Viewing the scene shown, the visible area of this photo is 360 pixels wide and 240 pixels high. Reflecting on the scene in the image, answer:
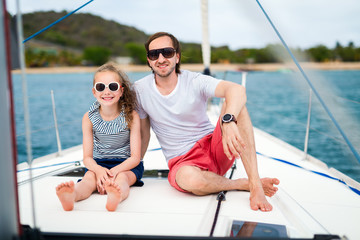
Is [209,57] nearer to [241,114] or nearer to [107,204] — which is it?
[241,114]

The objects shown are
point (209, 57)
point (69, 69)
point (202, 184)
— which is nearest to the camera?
point (202, 184)

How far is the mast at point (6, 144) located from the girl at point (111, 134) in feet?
2.08

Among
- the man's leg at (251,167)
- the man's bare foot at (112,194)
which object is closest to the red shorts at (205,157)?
the man's leg at (251,167)

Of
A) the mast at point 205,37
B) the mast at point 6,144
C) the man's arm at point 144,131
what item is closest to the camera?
the mast at point 6,144

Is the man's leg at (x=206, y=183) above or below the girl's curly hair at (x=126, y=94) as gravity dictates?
below

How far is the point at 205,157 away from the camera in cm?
146

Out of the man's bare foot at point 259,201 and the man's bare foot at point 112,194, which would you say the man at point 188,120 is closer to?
the man's bare foot at point 259,201

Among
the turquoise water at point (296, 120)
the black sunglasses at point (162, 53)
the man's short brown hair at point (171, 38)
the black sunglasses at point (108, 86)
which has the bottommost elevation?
the turquoise water at point (296, 120)

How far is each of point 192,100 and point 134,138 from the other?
1.13 ft

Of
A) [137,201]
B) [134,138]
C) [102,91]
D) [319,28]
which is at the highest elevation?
[319,28]

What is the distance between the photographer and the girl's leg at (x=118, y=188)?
3.95 feet

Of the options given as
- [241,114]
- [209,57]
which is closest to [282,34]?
[241,114]

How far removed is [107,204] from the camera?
1205mm

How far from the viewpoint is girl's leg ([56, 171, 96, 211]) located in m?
1.18
